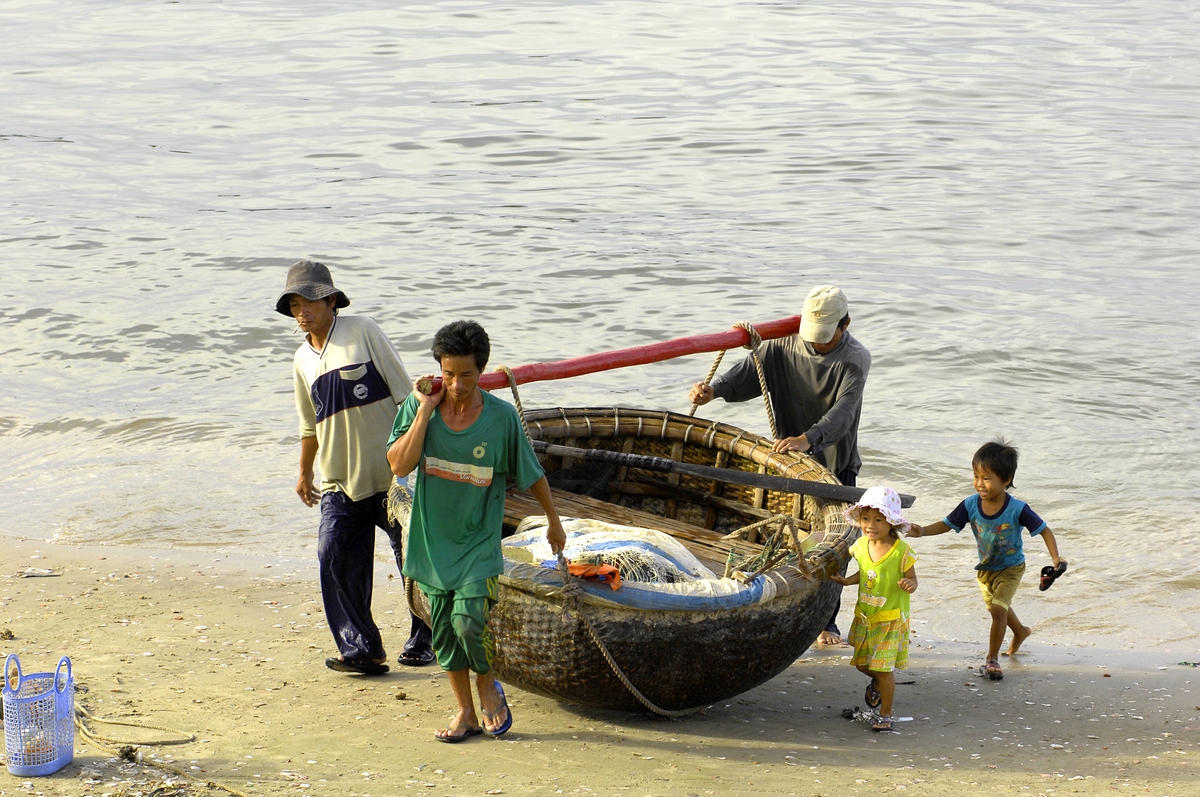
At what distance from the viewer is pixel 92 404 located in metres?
11.0

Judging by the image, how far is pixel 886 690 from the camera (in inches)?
194

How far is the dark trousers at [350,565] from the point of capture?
17.0 feet

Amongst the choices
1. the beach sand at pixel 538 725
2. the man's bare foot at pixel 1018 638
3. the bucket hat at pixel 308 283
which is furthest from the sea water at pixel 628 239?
the bucket hat at pixel 308 283

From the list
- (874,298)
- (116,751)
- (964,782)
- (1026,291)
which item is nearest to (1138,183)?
(1026,291)

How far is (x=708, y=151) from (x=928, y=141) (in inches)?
149

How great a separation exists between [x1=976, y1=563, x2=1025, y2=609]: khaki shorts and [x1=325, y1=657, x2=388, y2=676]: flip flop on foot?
2595 mm

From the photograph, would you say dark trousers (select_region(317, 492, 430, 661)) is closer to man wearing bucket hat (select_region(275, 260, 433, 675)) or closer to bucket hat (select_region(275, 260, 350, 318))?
man wearing bucket hat (select_region(275, 260, 433, 675))

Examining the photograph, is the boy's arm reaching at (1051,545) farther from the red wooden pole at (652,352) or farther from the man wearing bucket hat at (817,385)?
the red wooden pole at (652,352)

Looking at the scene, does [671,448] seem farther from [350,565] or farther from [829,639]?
[350,565]

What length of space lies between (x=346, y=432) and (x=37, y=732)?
62.7 inches

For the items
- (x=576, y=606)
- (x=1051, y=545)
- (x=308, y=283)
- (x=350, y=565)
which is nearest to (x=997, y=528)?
(x=1051, y=545)

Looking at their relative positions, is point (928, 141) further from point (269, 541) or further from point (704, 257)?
point (269, 541)

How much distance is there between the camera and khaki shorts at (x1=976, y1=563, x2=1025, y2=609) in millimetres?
5512

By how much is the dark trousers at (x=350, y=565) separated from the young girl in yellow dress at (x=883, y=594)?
1857mm
